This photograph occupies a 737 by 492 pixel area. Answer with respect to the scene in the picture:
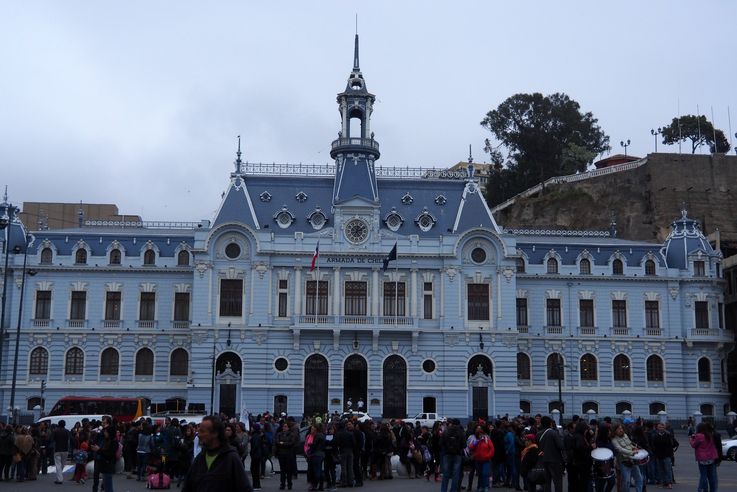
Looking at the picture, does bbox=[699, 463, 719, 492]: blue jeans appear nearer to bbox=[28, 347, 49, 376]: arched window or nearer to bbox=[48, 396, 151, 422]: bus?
bbox=[48, 396, 151, 422]: bus

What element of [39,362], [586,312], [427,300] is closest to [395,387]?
[427,300]

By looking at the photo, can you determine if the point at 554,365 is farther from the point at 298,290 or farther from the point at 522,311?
the point at 298,290

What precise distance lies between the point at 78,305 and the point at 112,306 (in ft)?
7.49

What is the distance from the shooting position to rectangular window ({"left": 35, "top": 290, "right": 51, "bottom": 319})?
64375 millimetres

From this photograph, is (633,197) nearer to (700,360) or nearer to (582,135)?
(582,135)

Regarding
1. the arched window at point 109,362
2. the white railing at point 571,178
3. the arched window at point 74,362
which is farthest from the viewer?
the white railing at point 571,178

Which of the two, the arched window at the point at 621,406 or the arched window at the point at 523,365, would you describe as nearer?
the arched window at the point at 523,365

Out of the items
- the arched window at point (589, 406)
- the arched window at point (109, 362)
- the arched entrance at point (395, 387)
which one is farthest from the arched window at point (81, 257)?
the arched window at point (589, 406)

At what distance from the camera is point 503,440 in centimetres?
2798

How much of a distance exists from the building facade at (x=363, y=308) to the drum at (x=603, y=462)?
39.2 m

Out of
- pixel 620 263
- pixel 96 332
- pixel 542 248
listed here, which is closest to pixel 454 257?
pixel 542 248

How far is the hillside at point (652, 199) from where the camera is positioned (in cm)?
8425

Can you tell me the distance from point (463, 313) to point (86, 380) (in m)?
25.4

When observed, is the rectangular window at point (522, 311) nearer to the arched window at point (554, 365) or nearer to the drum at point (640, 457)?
the arched window at point (554, 365)
